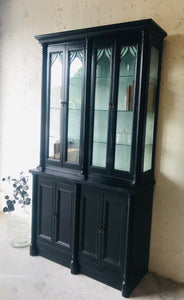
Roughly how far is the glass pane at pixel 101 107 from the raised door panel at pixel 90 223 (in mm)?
282

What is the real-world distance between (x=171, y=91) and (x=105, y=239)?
141cm

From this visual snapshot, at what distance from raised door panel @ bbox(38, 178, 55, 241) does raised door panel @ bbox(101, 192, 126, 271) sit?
1.95 feet

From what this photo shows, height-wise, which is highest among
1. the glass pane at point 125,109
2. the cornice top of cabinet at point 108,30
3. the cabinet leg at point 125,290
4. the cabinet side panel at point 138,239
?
the cornice top of cabinet at point 108,30

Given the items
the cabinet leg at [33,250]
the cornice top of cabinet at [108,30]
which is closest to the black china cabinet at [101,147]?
the cornice top of cabinet at [108,30]

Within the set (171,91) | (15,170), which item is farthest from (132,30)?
(15,170)

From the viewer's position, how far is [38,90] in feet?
10.9

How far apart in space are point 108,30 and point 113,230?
165cm

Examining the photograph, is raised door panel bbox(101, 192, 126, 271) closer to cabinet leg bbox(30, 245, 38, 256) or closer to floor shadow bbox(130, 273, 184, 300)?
floor shadow bbox(130, 273, 184, 300)

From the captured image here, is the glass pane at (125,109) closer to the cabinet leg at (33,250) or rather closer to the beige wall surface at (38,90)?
the beige wall surface at (38,90)

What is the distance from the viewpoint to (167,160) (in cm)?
249

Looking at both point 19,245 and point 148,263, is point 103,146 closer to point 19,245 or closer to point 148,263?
point 148,263

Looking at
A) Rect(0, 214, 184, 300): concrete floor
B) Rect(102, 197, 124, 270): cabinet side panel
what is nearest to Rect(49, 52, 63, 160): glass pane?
Rect(102, 197, 124, 270): cabinet side panel

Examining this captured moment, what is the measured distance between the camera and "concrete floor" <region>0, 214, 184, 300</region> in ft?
7.41

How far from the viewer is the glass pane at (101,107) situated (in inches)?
93.0
